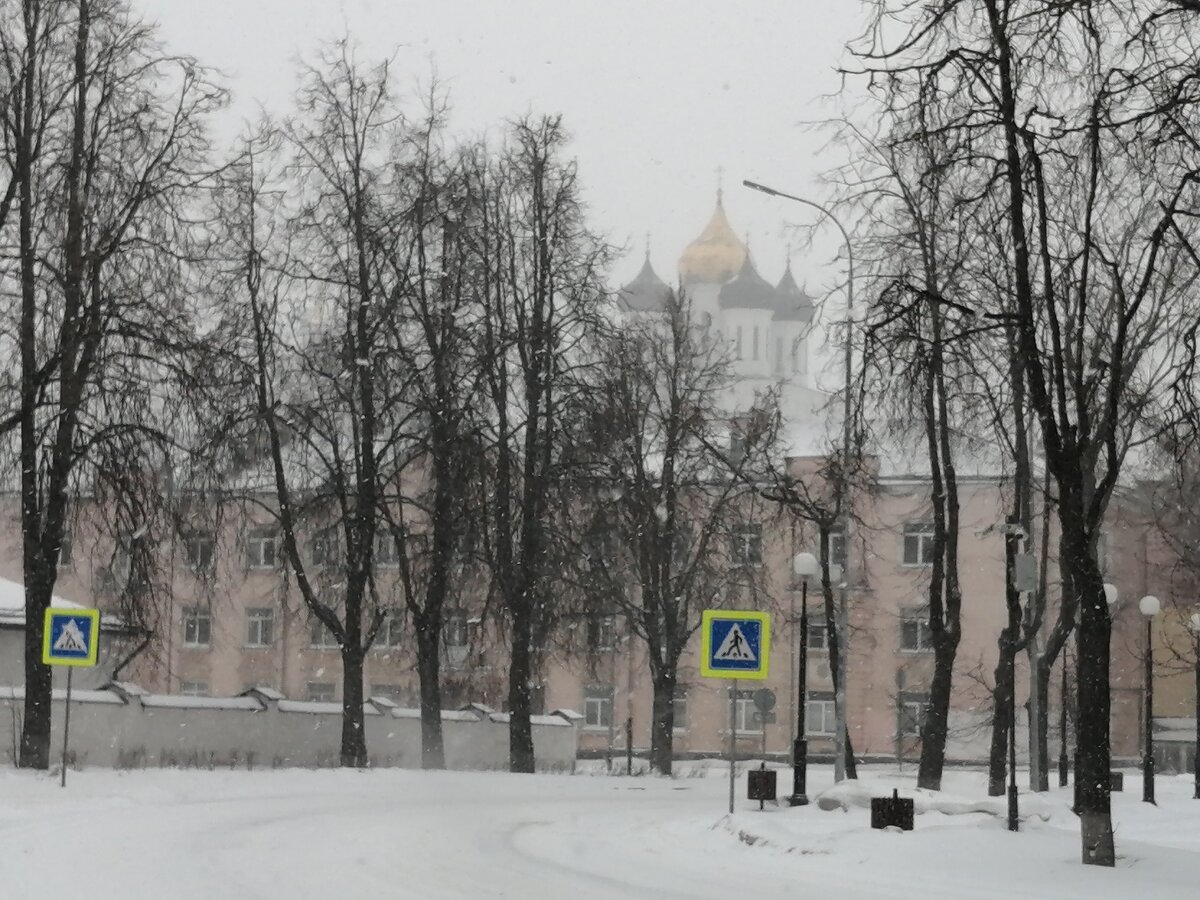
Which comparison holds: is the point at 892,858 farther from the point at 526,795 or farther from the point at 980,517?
the point at 980,517

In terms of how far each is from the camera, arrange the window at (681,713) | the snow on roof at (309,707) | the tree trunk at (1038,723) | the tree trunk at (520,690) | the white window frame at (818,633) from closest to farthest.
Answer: the tree trunk at (1038,723) → the tree trunk at (520,690) → the snow on roof at (309,707) → the white window frame at (818,633) → the window at (681,713)

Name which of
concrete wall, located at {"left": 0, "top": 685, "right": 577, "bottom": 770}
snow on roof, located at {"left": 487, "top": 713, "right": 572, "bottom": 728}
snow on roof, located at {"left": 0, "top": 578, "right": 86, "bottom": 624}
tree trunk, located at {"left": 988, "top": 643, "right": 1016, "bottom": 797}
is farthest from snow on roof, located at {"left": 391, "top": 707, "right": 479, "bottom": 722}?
tree trunk, located at {"left": 988, "top": 643, "right": 1016, "bottom": 797}

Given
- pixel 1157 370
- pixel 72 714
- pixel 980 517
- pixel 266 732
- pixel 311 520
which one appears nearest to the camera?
pixel 1157 370

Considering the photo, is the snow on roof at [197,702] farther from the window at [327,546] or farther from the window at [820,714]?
the window at [820,714]

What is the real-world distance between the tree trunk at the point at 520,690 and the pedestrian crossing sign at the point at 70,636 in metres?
14.6

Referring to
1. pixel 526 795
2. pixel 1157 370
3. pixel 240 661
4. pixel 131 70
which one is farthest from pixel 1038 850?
pixel 240 661

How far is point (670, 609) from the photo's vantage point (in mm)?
44438

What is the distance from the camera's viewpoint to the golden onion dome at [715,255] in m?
111

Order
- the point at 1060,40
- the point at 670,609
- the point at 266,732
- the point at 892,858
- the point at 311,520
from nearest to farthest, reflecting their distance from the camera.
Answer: the point at 1060,40 < the point at 892,858 < the point at 311,520 < the point at 266,732 < the point at 670,609

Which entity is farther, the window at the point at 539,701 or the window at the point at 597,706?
the window at the point at 597,706

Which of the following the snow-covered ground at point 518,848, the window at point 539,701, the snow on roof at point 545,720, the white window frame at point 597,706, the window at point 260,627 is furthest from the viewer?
the window at point 260,627

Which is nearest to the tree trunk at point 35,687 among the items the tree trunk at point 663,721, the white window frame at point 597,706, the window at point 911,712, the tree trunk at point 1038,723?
the tree trunk at point 1038,723

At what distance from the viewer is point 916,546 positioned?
67.5 metres

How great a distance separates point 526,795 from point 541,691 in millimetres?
38251
